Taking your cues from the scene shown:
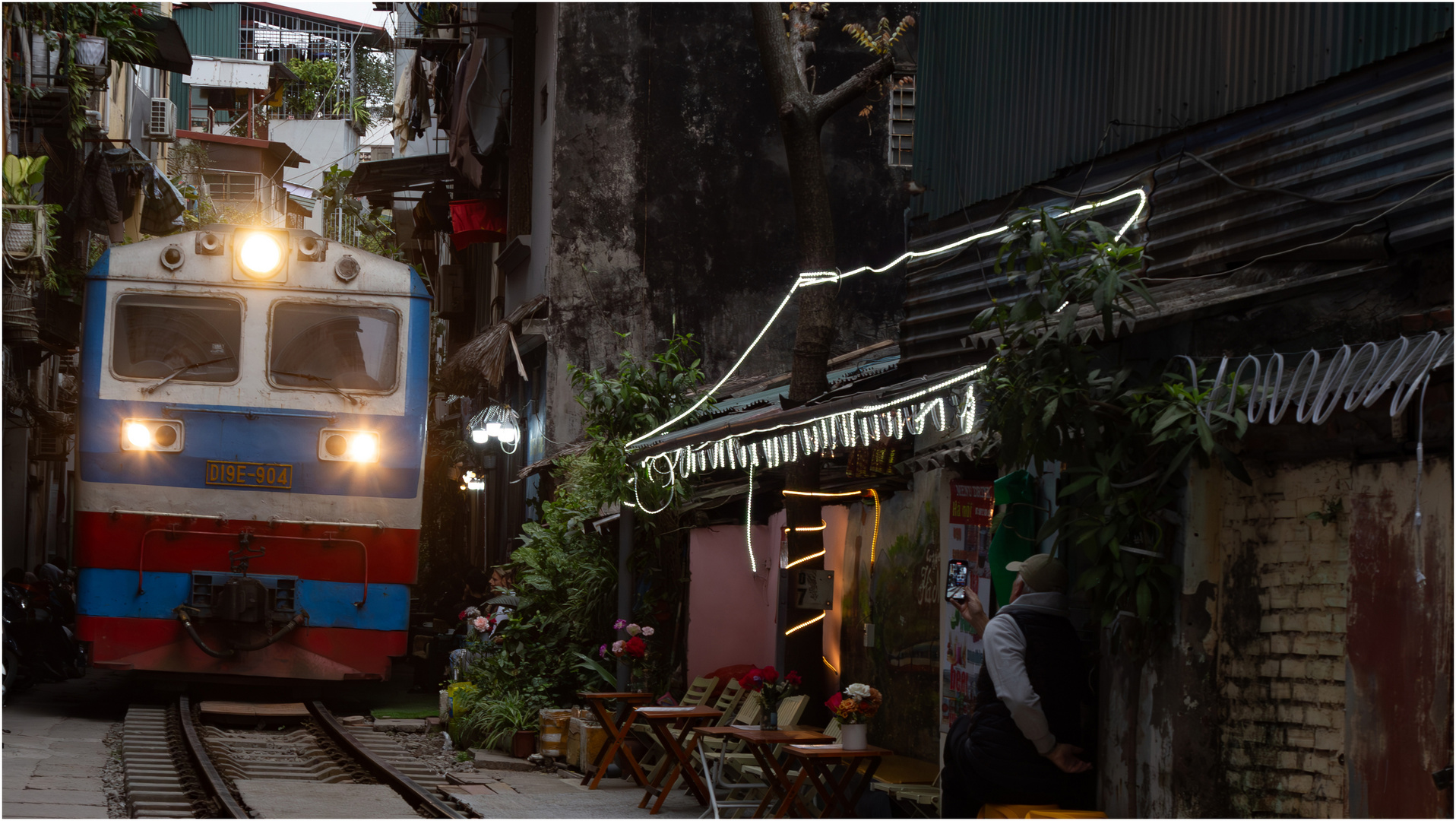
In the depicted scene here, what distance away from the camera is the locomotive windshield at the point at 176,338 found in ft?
37.3

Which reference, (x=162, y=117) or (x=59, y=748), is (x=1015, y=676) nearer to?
(x=59, y=748)

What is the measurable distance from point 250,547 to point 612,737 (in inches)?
146

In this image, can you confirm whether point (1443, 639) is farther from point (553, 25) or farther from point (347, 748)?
point (553, 25)

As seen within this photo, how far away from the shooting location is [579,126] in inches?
634

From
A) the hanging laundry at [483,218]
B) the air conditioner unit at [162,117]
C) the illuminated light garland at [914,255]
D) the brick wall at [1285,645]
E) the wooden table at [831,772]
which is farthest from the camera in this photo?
the air conditioner unit at [162,117]

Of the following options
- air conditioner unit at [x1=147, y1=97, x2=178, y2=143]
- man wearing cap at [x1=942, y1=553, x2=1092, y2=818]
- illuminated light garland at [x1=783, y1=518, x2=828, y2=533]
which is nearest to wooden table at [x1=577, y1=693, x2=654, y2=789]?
illuminated light garland at [x1=783, y1=518, x2=828, y2=533]

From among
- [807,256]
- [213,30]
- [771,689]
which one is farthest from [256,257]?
[213,30]

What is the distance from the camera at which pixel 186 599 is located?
1116 cm

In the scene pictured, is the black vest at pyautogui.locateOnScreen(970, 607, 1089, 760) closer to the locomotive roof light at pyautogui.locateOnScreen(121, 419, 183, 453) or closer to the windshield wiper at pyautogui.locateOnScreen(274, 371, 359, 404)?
the windshield wiper at pyautogui.locateOnScreen(274, 371, 359, 404)

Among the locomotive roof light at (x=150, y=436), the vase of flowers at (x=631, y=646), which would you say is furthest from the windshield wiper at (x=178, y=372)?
the vase of flowers at (x=631, y=646)

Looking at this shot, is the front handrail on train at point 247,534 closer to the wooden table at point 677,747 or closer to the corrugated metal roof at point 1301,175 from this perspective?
the wooden table at point 677,747

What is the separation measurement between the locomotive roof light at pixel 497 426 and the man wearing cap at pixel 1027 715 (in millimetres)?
10648

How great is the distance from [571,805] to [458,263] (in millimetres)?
18557

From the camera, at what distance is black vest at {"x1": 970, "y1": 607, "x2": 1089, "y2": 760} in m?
5.77
